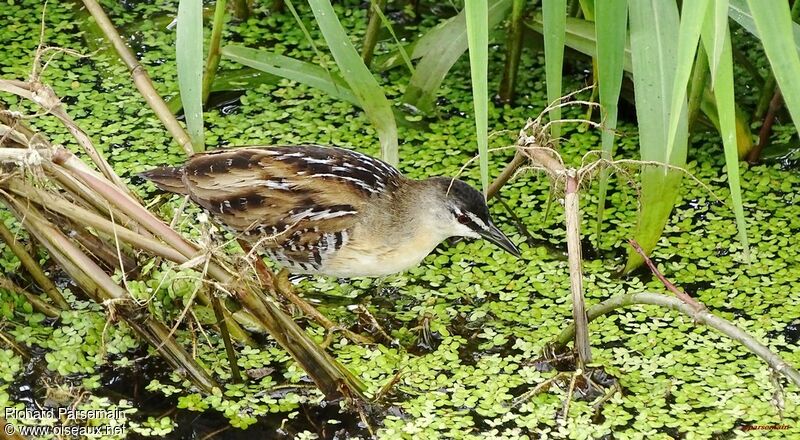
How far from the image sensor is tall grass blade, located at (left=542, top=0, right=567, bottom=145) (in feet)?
12.3

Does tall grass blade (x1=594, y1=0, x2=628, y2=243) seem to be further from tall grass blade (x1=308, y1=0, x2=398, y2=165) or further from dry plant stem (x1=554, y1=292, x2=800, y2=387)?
tall grass blade (x1=308, y1=0, x2=398, y2=165)

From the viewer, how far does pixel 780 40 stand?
3207 mm

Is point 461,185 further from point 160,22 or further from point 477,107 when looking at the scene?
point 160,22

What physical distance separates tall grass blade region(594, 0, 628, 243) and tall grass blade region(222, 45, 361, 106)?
1.34m

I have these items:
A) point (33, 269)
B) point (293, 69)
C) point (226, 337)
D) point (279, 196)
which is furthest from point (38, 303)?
point (293, 69)

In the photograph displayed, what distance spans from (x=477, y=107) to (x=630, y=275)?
153cm

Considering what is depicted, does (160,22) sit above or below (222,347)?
above

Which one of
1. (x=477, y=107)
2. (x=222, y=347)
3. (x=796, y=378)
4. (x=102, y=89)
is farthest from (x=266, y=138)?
(x=796, y=378)

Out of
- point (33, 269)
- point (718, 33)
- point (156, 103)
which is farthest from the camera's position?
point (156, 103)

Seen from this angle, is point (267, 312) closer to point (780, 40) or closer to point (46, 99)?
point (46, 99)

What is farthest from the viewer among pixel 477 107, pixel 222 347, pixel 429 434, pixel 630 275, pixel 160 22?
pixel 160 22

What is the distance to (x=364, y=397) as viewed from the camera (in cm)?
382

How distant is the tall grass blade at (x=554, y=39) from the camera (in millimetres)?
3752

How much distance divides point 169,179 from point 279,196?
0.42 meters
